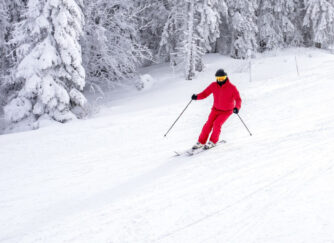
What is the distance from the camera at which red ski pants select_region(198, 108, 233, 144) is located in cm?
733

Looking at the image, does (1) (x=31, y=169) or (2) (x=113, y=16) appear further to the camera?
(2) (x=113, y=16)

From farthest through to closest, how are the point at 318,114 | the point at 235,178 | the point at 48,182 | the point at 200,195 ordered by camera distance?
the point at 318,114, the point at 48,182, the point at 235,178, the point at 200,195

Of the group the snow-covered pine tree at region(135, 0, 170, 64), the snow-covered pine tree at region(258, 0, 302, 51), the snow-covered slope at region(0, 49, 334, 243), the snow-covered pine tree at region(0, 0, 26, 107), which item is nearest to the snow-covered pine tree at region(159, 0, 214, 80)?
the snow-covered pine tree at region(135, 0, 170, 64)

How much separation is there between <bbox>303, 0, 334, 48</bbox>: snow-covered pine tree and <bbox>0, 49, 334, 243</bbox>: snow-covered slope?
16513mm

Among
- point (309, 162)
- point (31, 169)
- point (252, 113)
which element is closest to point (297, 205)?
point (309, 162)

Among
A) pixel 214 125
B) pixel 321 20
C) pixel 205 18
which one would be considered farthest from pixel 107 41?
pixel 321 20

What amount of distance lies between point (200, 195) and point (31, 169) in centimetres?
370

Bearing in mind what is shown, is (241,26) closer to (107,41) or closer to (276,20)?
(276,20)

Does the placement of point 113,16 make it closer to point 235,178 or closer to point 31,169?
point 31,169

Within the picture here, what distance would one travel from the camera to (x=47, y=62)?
41.0 feet

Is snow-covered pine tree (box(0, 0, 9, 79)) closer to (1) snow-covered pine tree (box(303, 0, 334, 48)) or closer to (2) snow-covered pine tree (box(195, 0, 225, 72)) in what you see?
(2) snow-covered pine tree (box(195, 0, 225, 72))

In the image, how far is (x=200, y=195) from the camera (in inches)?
193

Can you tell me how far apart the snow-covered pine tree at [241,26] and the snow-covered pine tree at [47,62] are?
41.0 ft

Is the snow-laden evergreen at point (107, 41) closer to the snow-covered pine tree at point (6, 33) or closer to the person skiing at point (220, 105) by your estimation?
the snow-covered pine tree at point (6, 33)
